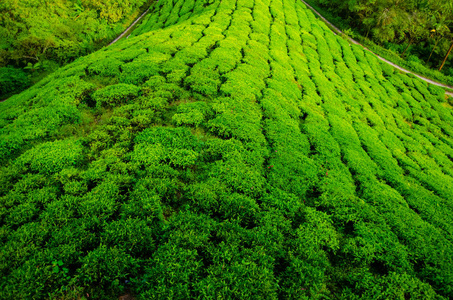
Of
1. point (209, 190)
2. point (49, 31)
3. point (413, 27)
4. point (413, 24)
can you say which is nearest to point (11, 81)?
point (49, 31)

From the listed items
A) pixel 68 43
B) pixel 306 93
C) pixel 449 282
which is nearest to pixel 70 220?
pixel 449 282

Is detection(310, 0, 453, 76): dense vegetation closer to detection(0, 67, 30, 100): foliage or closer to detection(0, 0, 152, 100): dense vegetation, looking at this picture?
detection(0, 0, 152, 100): dense vegetation

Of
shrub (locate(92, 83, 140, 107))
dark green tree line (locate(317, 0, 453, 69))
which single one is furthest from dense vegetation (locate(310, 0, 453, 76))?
shrub (locate(92, 83, 140, 107))

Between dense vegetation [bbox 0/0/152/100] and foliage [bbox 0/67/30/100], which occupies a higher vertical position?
dense vegetation [bbox 0/0/152/100]

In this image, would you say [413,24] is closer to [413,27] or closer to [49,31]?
[413,27]

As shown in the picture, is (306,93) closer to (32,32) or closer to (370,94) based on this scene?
(370,94)

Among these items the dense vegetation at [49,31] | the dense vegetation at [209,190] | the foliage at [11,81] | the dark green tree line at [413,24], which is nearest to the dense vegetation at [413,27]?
the dark green tree line at [413,24]
